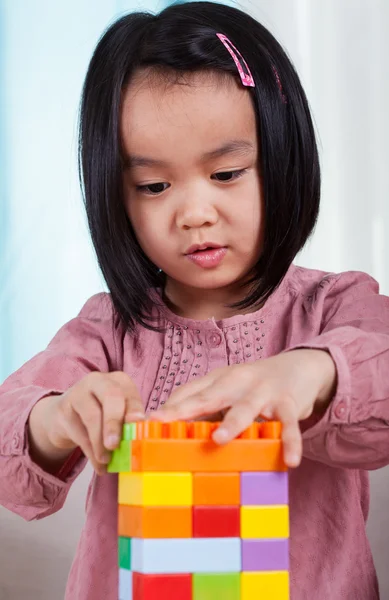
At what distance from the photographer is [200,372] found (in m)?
1.01

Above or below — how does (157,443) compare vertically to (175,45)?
below

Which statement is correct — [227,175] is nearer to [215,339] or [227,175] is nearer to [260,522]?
[215,339]

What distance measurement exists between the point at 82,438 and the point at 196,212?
0.28 m

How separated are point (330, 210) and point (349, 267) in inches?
5.4

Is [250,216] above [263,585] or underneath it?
above

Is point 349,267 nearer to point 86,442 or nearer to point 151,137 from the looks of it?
point 151,137

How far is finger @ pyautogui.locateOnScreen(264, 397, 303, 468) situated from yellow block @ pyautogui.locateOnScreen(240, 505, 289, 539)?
3 cm

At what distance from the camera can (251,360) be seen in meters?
0.99

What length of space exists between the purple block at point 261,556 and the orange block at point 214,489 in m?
0.03

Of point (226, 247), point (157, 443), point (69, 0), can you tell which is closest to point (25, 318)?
point (69, 0)

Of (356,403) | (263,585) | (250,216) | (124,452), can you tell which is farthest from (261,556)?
(250,216)

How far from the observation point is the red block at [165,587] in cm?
54

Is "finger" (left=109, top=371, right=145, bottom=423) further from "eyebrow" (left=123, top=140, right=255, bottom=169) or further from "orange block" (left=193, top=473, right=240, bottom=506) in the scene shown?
"eyebrow" (left=123, top=140, right=255, bottom=169)

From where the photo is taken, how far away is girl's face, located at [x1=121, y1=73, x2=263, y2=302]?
2.90ft
